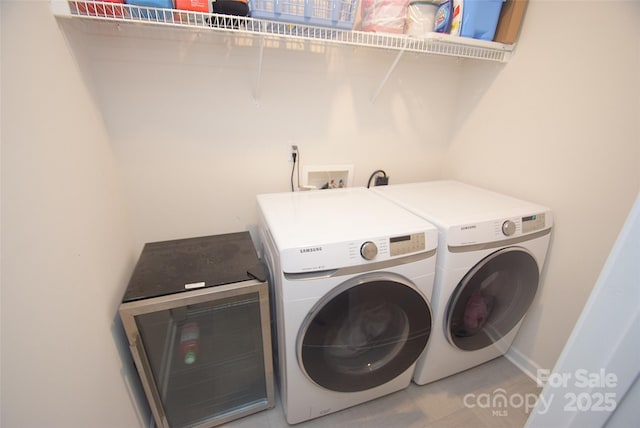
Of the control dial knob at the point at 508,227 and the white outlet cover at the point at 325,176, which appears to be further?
the white outlet cover at the point at 325,176

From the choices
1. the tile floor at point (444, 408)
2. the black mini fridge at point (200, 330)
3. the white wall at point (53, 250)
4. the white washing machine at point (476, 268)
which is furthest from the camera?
the tile floor at point (444, 408)

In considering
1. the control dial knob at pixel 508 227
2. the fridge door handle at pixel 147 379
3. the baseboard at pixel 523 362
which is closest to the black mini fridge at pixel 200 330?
the fridge door handle at pixel 147 379

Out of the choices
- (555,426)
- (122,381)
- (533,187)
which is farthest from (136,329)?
(533,187)

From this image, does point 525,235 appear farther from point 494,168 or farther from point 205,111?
point 205,111

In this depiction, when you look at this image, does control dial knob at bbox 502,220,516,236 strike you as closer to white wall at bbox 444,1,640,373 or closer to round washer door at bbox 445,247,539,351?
round washer door at bbox 445,247,539,351

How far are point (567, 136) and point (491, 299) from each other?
825 mm

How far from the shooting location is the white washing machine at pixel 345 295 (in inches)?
34.9

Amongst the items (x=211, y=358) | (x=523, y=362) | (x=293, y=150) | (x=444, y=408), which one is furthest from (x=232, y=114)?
(x=523, y=362)

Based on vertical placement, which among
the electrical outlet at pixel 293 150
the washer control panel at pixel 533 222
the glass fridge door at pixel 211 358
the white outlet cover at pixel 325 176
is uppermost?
the electrical outlet at pixel 293 150

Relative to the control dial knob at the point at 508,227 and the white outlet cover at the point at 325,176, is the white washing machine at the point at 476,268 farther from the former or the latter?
the white outlet cover at the point at 325,176

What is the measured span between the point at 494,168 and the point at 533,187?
236 mm

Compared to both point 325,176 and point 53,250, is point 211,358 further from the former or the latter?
point 325,176

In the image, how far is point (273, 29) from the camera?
3.41ft

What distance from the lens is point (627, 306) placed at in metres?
0.38
